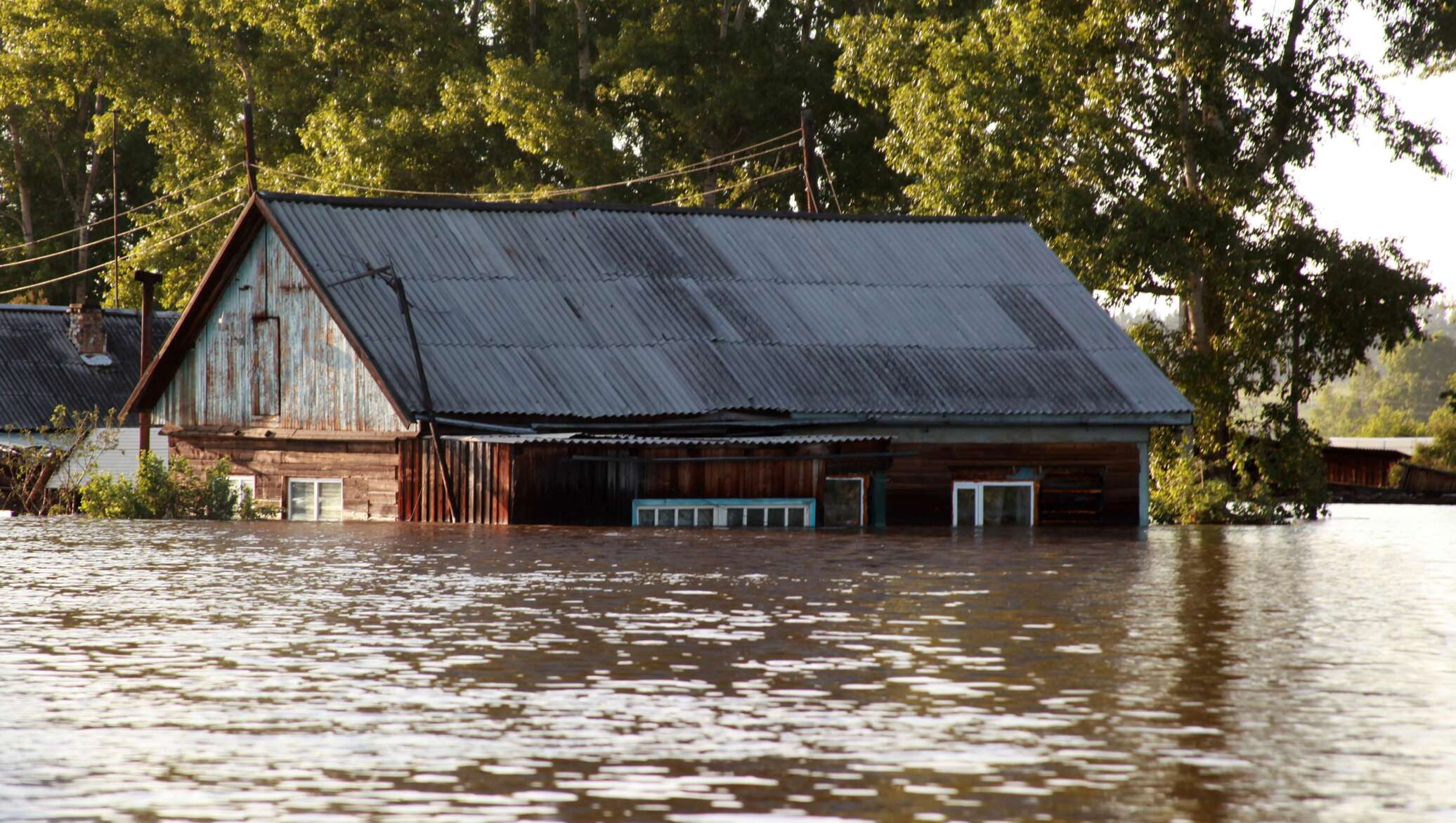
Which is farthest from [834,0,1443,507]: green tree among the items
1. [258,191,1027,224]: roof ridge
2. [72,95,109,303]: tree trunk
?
[72,95,109,303]: tree trunk

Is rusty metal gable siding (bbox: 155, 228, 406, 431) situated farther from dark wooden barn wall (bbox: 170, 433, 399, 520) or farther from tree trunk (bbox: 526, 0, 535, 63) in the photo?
tree trunk (bbox: 526, 0, 535, 63)

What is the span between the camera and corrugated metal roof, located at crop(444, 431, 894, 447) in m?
32.2

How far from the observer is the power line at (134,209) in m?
67.8

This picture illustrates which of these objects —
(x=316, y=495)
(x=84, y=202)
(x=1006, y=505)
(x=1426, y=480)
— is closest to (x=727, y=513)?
(x=1006, y=505)

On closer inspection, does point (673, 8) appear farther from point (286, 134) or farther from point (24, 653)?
point (24, 653)

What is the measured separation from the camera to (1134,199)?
1817 inches

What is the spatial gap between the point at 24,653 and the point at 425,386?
19.0 m

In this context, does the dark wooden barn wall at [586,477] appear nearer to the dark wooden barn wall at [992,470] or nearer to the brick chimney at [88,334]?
the dark wooden barn wall at [992,470]

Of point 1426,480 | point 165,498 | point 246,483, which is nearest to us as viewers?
point 165,498

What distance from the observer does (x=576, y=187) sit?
6366 centimetres

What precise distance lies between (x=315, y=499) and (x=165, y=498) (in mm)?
2782

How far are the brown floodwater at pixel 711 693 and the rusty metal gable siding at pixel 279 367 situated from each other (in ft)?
37.1

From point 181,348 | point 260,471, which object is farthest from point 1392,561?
point 181,348

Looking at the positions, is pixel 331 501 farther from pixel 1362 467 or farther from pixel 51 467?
pixel 1362 467
